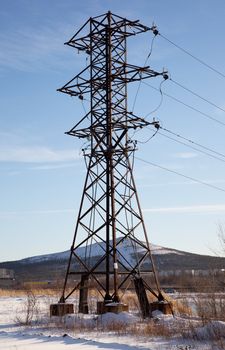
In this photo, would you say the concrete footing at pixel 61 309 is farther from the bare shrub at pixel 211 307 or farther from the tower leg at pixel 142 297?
the bare shrub at pixel 211 307

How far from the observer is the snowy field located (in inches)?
569

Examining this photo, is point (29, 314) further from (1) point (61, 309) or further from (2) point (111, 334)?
(2) point (111, 334)

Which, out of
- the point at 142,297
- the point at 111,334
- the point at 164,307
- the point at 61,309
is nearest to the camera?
the point at 111,334

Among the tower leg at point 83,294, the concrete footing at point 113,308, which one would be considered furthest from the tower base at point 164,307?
the tower leg at point 83,294

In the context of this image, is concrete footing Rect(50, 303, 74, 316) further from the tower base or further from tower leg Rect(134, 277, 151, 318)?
the tower base

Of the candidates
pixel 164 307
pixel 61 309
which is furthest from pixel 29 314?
pixel 164 307

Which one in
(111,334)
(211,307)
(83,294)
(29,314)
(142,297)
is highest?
(83,294)

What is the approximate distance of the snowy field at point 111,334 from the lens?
14.5 meters

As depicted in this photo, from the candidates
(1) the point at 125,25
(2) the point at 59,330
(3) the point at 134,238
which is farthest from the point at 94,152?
(2) the point at 59,330

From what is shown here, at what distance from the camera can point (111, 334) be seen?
1723cm

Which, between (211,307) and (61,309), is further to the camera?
(61,309)

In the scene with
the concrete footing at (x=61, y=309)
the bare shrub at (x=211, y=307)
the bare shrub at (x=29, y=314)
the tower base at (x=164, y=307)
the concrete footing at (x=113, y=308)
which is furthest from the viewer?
the concrete footing at (x=61, y=309)

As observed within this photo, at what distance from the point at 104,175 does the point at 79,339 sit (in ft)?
26.9

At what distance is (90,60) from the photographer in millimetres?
23688
